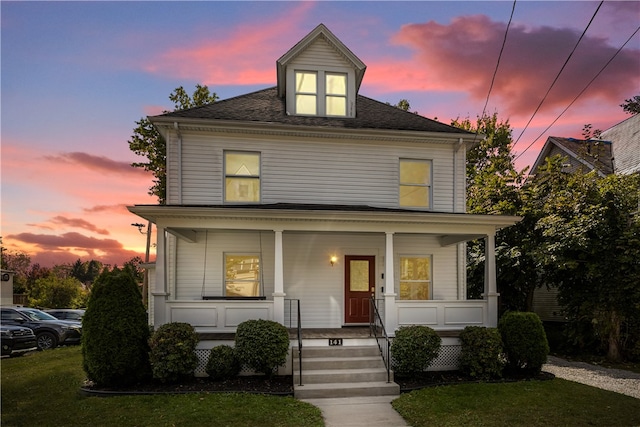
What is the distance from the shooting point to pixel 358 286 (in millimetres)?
12922

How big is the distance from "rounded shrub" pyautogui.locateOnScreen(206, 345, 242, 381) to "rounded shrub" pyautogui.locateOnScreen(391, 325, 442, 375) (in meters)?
3.65

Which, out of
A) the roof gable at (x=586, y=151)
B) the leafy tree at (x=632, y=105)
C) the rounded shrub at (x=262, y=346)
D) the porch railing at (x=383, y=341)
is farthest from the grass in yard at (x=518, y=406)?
the leafy tree at (x=632, y=105)

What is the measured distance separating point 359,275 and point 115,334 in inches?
271

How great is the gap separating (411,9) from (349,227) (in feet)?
22.2

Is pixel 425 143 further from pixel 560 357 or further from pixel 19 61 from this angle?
pixel 19 61

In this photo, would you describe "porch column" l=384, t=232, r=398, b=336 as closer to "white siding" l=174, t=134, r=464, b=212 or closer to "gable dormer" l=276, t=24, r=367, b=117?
"white siding" l=174, t=134, r=464, b=212

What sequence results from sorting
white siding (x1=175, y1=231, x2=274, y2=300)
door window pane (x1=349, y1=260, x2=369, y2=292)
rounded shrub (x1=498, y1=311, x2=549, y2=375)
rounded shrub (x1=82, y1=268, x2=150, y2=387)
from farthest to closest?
door window pane (x1=349, y1=260, x2=369, y2=292) < white siding (x1=175, y1=231, x2=274, y2=300) < rounded shrub (x1=498, y1=311, x2=549, y2=375) < rounded shrub (x1=82, y1=268, x2=150, y2=387)

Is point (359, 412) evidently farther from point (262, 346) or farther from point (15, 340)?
point (15, 340)

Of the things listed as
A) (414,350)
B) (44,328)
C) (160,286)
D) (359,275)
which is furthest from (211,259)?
(44,328)

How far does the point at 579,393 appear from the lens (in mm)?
8922

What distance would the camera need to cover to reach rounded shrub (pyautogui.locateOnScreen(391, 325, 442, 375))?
9625 mm

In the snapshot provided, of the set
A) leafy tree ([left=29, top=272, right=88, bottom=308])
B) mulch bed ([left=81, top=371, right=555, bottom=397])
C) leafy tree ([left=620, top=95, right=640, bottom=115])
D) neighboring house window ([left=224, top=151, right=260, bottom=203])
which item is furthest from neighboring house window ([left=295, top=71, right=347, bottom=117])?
leafy tree ([left=620, top=95, right=640, bottom=115])

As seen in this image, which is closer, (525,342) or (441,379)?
(441,379)

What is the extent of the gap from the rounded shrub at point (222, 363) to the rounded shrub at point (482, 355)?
5.43 metres
